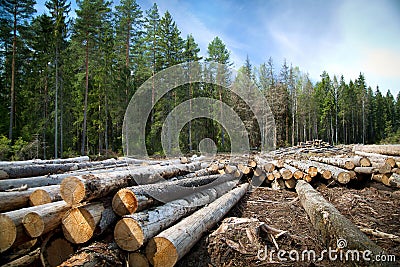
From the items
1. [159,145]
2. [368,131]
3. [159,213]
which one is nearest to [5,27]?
[159,145]

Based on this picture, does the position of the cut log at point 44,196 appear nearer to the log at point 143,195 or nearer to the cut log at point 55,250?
the cut log at point 55,250

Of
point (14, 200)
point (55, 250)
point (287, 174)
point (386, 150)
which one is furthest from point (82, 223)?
point (386, 150)

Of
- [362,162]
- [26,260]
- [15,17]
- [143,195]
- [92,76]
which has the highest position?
[15,17]

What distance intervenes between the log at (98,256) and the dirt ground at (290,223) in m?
0.87

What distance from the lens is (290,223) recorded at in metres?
4.89

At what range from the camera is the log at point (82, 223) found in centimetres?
307

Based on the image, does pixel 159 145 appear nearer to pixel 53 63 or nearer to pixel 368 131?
pixel 53 63

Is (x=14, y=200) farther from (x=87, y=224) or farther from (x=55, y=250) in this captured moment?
(x=87, y=224)

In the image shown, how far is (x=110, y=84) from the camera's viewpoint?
24.5 meters

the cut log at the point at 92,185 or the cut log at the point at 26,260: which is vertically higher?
the cut log at the point at 92,185

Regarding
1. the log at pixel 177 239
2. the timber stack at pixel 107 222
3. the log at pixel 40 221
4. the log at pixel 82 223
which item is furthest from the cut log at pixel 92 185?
the log at pixel 177 239

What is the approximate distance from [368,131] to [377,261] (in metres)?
65.5

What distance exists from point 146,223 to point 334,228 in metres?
2.60

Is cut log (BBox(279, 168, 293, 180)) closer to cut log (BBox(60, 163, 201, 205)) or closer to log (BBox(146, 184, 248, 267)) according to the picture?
log (BBox(146, 184, 248, 267))
